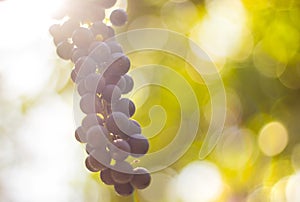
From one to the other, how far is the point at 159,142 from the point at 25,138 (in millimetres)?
704

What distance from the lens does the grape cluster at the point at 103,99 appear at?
102cm

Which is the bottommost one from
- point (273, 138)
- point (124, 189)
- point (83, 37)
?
point (273, 138)

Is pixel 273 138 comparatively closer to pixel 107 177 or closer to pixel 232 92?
pixel 232 92

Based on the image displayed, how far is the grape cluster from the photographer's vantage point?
1018mm

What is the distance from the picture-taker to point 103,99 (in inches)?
41.9

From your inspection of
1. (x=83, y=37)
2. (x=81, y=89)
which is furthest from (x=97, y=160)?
(x=83, y=37)

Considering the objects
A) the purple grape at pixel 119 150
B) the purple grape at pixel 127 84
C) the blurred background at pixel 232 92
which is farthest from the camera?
the blurred background at pixel 232 92

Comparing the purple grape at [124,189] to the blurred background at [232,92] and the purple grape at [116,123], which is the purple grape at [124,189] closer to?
Answer: the purple grape at [116,123]

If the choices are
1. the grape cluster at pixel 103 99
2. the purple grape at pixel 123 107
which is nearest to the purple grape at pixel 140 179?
the grape cluster at pixel 103 99

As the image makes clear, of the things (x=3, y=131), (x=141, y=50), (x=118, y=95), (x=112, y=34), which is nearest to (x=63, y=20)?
(x=112, y=34)

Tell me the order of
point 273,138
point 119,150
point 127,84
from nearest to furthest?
1. point 119,150
2. point 127,84
3. point 273,138

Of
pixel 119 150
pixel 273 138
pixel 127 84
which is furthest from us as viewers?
pixel 273 138

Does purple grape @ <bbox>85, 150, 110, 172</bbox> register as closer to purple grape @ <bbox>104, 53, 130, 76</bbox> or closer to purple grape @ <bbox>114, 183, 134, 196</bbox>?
purple grape @ <bbox>114, 183, 134, 196</bbox>

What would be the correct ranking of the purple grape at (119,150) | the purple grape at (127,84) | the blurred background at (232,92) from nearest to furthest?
the purple grape at (119,150), the purple grape at (127,84), the blurred background at (232,92)
